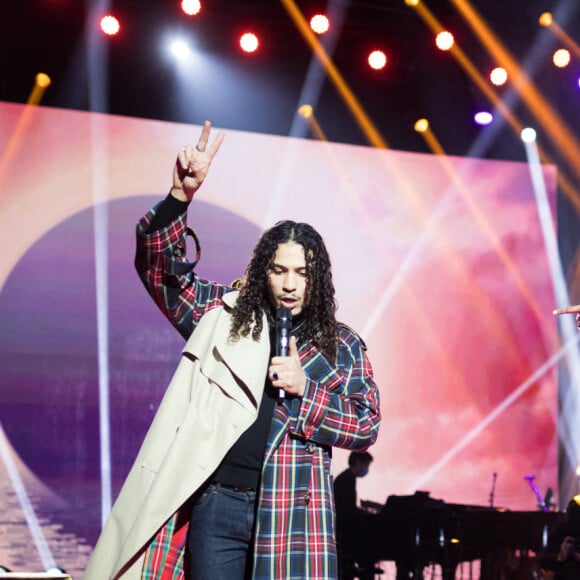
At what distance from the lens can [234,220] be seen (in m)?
5.60

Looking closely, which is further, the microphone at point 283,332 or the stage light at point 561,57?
the stage light at point 561,57

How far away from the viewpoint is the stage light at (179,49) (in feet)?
18.8

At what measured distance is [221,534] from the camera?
7.14 feet

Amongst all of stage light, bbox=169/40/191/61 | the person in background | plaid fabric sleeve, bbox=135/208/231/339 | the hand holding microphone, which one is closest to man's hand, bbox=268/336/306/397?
the hand holding microphone

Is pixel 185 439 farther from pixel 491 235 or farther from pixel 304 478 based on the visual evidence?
pixel 491 235

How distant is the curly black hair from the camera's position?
7.79ft

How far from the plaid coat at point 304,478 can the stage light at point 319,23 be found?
3.71 metres

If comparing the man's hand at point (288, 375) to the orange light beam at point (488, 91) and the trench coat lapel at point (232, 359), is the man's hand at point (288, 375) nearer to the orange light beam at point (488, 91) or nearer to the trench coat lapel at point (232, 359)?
the trench coat lapel at point (232, 359)

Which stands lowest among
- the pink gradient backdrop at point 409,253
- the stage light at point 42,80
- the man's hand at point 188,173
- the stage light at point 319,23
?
the man's hand at point 188,173

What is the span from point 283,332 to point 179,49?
3.97m

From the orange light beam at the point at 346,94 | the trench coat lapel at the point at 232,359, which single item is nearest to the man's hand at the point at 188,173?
the trench coat lapel at the point at 232,359

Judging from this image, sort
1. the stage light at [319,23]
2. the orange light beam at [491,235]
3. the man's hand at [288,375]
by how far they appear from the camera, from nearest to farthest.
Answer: the man's hand at [288,375] < the stage light at [319,23] < the orange light beam at [491,235]

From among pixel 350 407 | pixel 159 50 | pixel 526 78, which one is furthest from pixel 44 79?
pixel 350 407

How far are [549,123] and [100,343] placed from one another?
3.52 meters
